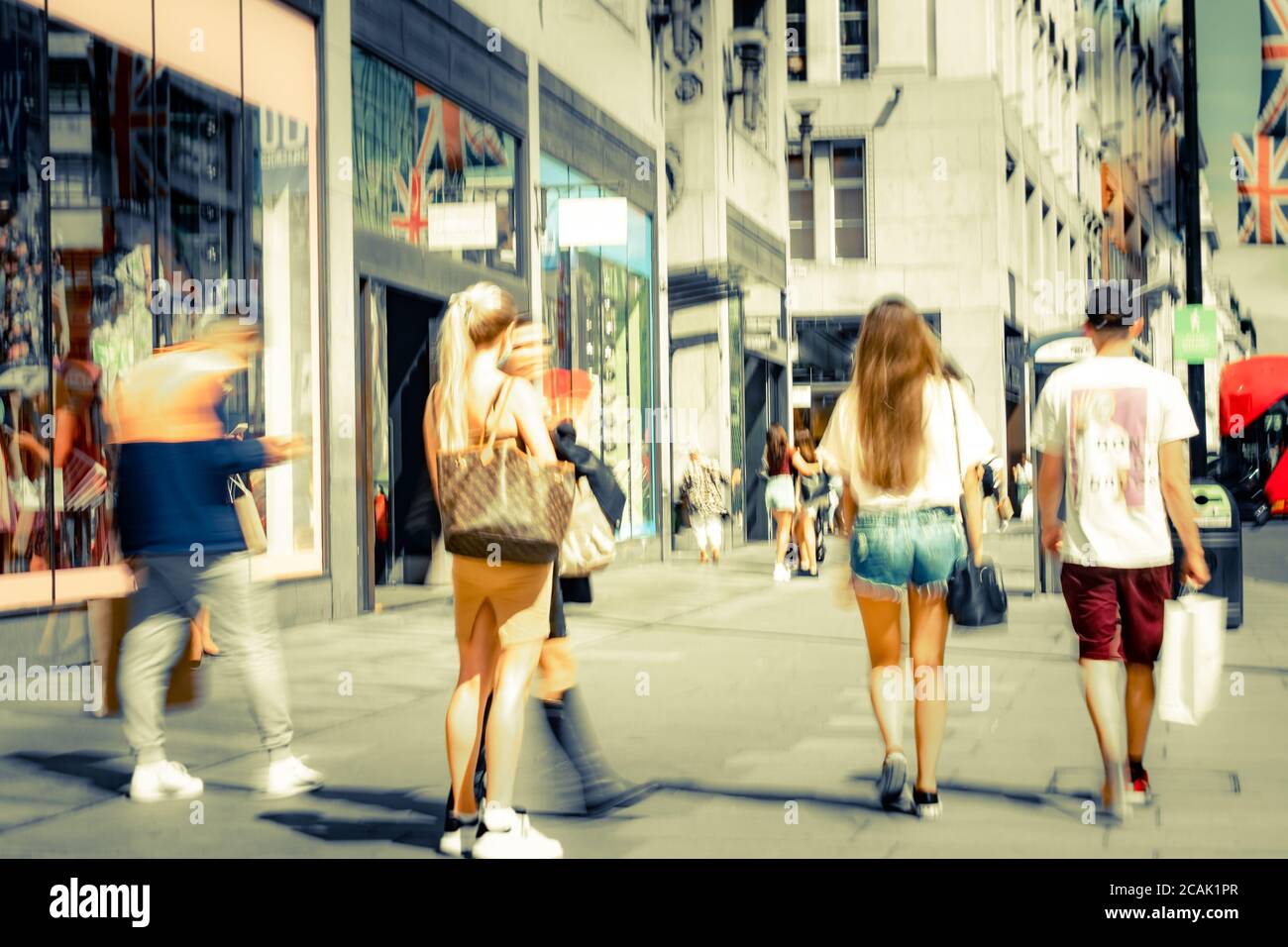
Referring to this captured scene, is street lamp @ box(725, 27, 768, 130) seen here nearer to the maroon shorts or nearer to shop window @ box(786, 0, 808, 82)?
shop window @ box(786, 0, 808, 82)

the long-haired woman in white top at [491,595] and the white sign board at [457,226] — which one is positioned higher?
the white sign board at [457,226]

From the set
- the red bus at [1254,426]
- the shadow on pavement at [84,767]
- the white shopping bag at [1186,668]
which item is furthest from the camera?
the red bus at [1254,426]

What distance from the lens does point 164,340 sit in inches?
440

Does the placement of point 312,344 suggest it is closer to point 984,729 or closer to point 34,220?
point 34,220

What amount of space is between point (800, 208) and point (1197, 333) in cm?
1851

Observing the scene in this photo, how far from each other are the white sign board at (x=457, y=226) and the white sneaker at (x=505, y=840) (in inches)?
422

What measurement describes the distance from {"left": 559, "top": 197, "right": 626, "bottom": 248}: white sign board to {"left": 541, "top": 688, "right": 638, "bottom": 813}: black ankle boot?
12.3m

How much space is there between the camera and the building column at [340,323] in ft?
43.5

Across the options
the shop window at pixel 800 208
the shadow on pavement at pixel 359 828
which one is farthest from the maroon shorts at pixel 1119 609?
the shop window at pixel 800 208

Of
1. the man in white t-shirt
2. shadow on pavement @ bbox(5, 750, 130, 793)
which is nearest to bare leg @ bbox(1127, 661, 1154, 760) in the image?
the man in white t-shirt

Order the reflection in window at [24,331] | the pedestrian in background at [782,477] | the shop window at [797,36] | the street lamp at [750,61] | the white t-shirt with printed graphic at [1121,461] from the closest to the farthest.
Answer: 1. the white t-shirt with printed graphic at [1121,461]
2. the reflection in window at [24,331]
3. the pedestrian in background at [782,477]
4. the street lamp at [750,61]
5. the shop window at [797,36]

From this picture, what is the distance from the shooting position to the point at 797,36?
3591 centimetres

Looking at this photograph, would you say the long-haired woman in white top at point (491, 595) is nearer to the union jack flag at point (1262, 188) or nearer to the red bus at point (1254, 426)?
the union jack flag at point (1262, 188)
